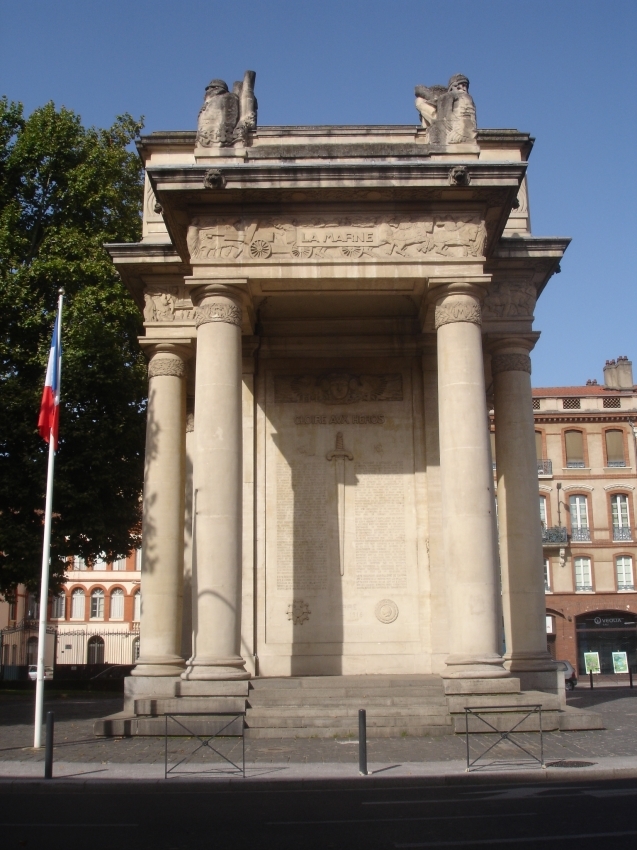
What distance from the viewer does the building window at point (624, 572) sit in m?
56.0

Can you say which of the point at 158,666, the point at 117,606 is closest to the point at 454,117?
the point at 158,666

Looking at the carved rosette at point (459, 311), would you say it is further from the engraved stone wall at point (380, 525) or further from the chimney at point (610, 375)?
the chimney at point (610, 375)

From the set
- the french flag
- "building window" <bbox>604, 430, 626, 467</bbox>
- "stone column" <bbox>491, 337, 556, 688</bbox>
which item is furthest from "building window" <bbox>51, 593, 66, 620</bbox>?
"stone column" <bbox>491, 337, 556, 688</bbox>

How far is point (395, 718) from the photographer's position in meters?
17.6

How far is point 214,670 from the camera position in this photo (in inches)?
713

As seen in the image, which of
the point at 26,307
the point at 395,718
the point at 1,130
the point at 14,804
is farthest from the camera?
the point at 1,130

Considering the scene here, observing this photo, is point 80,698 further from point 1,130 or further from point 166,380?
point 1,130

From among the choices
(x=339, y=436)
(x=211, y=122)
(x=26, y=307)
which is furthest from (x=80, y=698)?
(x=211, y=122)

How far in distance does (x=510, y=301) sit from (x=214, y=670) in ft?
38.1

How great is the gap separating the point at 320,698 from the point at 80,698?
1835 cm

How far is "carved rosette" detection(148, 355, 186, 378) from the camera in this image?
76.0 ft

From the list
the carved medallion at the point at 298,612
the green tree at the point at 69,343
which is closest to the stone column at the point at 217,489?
the carved medallion at the point at 298,612

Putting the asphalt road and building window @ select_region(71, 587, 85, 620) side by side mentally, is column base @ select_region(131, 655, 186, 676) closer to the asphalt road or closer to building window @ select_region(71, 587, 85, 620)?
the asphalt road

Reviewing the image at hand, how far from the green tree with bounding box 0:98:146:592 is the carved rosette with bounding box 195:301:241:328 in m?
10.9
